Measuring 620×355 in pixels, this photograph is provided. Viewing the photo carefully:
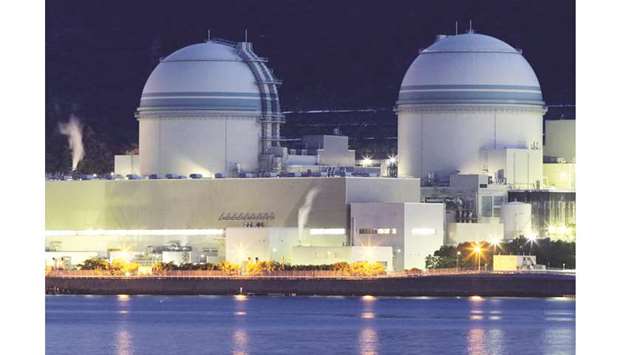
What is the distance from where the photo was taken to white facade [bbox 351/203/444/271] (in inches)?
2057

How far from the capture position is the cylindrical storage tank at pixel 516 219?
56000 mm

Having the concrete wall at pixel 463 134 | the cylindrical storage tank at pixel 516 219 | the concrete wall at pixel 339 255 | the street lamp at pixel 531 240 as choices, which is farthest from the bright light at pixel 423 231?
the concrete wall at pixel 463 134

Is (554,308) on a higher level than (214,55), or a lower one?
lower

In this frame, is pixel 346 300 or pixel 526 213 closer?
pixel 346 300

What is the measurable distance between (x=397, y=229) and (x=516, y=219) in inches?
212

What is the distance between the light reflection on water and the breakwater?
395mm

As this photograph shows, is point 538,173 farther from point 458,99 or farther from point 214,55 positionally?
point 214,55

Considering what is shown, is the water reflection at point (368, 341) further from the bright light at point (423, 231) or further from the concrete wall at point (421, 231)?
the bright light at point (423, 231)

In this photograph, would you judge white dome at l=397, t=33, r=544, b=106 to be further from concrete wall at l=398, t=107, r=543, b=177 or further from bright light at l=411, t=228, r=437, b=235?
bright light at l=411, t=228, r=437, b=235

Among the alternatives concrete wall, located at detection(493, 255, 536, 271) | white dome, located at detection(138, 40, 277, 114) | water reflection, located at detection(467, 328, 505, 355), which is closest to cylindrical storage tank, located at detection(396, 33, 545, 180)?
white dome, located at detection(138, 40, 277, 114)

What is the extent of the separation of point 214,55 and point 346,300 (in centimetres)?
1336

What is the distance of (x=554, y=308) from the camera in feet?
149
